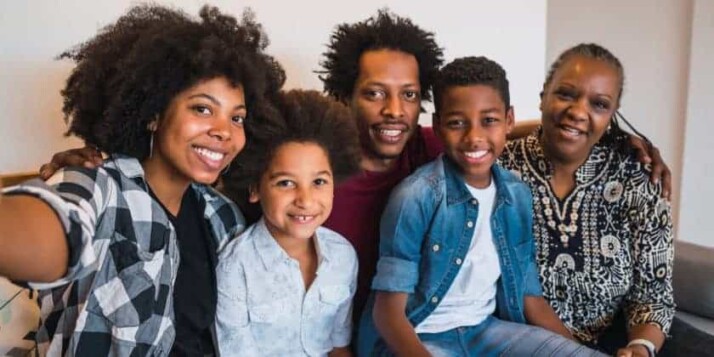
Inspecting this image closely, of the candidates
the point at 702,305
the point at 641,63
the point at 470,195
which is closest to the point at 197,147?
the point at 470,195

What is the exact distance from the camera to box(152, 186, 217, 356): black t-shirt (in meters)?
1.10

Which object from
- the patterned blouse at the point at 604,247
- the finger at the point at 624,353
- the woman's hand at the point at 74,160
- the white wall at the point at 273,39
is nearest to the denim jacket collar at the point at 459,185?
the patterned blouse at the point at 604,247

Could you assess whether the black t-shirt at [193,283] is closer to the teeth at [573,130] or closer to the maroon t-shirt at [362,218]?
the maroon t-shirt at [362,218]

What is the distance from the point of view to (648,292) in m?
1.35

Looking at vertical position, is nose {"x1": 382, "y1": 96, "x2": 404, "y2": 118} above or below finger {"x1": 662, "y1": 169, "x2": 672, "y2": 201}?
above

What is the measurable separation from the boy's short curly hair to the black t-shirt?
105mm

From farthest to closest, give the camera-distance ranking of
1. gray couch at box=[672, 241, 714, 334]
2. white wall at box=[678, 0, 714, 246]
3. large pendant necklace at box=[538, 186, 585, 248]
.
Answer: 1. white wall at box=[678, 0, 714, 246]
2. gray couch at box=[672, 241, 714, 334]
3. large pendant necklace at box=[538, 186, 585, 248]

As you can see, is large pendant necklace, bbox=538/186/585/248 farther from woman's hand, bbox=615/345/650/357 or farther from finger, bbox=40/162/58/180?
finger, bbox=40/162/58/180

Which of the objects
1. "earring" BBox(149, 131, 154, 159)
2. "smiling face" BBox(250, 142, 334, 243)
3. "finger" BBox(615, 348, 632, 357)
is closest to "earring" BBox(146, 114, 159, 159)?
"earring" BBox(149, 131, 154, 159)

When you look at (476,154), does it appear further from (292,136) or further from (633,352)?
(633,352)

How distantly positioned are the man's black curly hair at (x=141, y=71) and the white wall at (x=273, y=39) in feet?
0.73

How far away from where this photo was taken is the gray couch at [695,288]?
1.58 m

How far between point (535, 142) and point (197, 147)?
0.74m

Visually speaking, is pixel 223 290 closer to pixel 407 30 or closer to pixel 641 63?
pixel 407 30
